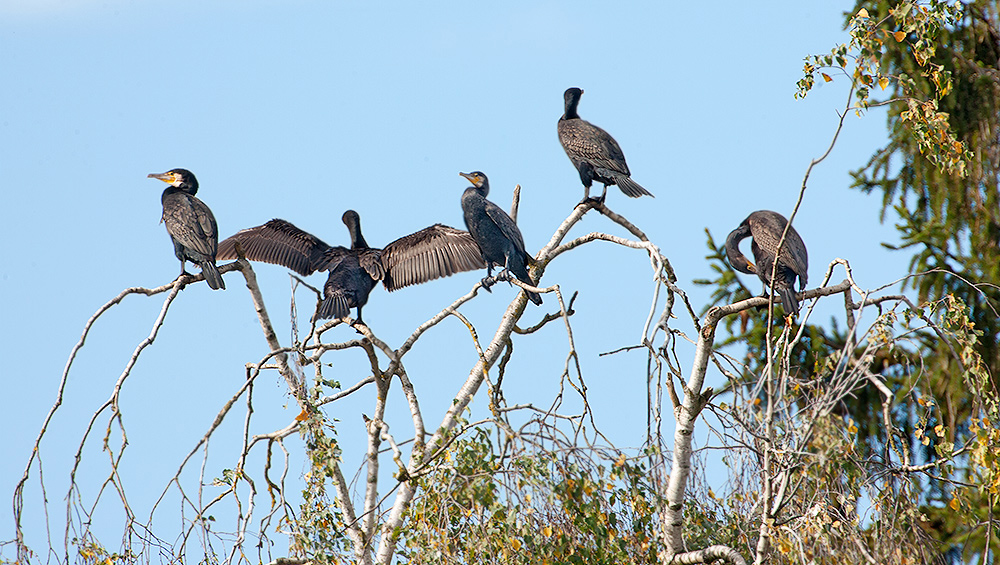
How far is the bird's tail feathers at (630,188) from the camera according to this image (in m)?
6.04

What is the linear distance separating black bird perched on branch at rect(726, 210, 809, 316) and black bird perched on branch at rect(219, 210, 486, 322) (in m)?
1.58

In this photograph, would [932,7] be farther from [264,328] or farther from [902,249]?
[902,249]

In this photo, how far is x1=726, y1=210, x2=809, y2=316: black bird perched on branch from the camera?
18.5ft

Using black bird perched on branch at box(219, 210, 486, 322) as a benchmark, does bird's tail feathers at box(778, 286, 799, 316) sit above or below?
below

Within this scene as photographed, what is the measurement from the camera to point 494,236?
6.04 meters

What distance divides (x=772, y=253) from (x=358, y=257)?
2.47 metres

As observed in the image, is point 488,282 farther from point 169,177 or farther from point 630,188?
point 169,177

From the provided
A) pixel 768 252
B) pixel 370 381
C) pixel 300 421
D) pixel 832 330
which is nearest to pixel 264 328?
pixel 370 381

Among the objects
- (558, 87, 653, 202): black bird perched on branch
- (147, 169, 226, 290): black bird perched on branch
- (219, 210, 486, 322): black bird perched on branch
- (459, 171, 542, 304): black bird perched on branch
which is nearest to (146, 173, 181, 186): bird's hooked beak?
(147, 169, 226, 290): black bird perched on branch

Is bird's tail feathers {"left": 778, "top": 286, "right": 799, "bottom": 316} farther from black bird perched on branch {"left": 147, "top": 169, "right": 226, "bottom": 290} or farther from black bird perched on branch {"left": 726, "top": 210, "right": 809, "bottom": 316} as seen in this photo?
black bird perched on branch {"left": 147, "top": 169, "right": 226, "bottom": 290}

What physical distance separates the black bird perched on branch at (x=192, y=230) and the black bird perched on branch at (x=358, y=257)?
0.22 metres

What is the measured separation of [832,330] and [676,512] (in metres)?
3.82

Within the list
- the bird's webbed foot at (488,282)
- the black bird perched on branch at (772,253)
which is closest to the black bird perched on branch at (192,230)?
the bird's webbed foot at (488,282)

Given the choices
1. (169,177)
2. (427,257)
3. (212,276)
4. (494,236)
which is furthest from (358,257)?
(169,177)
